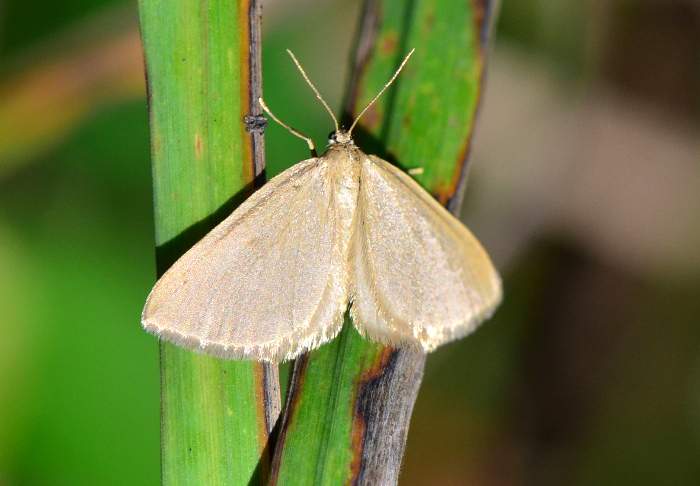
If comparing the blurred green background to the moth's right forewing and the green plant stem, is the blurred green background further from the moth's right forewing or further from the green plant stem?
the green plant stem

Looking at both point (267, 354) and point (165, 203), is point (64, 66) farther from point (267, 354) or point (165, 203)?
point (267, 354)

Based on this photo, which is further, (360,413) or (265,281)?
(265,281)

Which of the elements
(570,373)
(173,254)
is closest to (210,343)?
(173,254)

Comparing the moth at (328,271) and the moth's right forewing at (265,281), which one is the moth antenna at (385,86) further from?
the moth's right forewing at (265,281)

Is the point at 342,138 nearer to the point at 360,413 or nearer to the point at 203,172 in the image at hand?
the point at 203,172

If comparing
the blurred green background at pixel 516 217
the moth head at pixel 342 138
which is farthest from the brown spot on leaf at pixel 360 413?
the blurred green background at pixel 516 217

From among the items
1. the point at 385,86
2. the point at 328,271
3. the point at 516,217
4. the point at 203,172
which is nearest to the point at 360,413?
the point at 328,271
